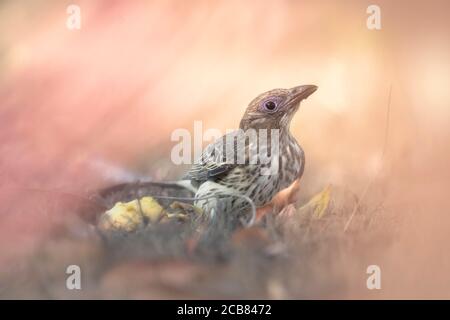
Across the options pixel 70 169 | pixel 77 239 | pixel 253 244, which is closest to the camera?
pixel 253 244

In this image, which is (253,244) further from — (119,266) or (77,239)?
(77,239)

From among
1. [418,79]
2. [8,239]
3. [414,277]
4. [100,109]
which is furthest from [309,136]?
[8,239]

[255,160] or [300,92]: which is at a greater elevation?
[300,92]

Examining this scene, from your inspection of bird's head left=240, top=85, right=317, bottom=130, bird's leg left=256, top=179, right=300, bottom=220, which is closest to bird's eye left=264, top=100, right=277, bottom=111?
bird's head left=240, top=85, right=317, bottom=130

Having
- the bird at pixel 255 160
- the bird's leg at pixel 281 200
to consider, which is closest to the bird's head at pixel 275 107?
the bird at pixel 255 160

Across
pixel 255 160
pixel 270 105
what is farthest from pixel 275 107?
pixel 255 160

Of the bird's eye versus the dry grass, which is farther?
the bird's eye

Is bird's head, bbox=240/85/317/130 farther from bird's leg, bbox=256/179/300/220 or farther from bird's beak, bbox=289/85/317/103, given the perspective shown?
bird's leg, bbox=256/179/300/220

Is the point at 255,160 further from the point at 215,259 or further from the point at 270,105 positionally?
the point at 215,259
